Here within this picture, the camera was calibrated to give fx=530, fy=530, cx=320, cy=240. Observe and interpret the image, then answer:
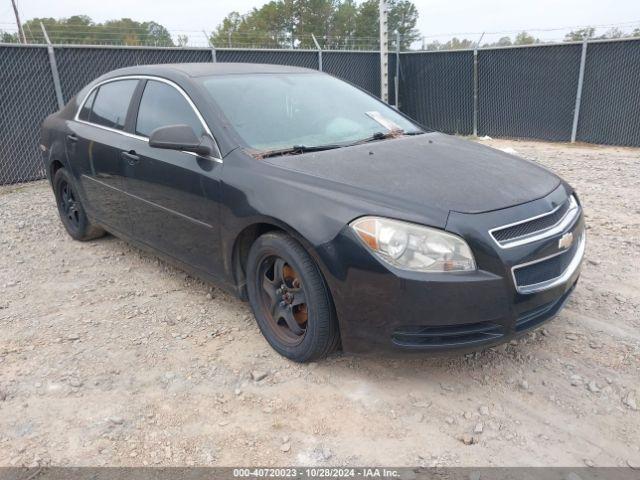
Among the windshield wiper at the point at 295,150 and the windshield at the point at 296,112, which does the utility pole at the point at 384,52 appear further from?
the windshield wiper at the point at 295,150

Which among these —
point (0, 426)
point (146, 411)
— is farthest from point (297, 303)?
point (0, 426)

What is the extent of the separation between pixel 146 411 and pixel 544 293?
2.09m

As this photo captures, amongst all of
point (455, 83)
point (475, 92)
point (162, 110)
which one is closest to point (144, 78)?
point (162, 110)

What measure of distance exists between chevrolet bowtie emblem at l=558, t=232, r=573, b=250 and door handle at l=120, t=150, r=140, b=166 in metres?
2.84

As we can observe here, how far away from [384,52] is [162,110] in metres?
10.0

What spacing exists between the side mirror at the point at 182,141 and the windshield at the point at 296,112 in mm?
230

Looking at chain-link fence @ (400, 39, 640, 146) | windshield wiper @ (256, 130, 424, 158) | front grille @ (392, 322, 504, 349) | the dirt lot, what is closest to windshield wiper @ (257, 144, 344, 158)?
windshield wiper @ (256, 130, 424, 158)

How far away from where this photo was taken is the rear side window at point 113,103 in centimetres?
418

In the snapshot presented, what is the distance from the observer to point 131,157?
12.8ft

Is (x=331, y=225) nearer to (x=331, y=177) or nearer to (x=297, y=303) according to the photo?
(x=331, y=177)

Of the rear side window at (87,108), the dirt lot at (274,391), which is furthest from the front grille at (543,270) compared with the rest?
the rear side window at (87,108)

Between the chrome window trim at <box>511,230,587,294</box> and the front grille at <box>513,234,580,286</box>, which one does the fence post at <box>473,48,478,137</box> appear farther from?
the front grille at <box>513,234,580,286</box>

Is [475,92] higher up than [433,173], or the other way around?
[433,173]

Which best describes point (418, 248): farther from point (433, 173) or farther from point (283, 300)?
point (283, 300)
